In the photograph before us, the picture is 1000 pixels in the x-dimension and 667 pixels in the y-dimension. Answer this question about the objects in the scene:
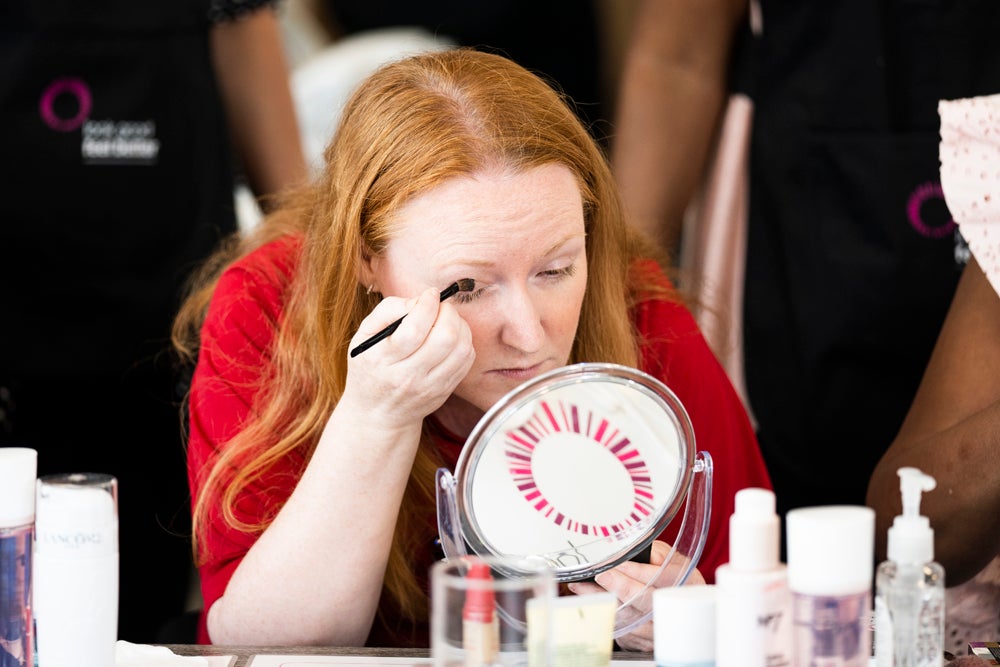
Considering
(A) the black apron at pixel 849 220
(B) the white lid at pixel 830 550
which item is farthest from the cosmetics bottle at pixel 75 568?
(A) the black apron at pixel 849 220

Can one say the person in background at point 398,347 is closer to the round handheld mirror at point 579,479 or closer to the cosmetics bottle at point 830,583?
the round handheld mirror at point 579,479

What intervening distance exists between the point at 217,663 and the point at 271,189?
1.28 m

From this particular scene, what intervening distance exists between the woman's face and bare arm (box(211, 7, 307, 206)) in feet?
3.13

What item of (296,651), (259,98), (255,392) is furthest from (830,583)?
(259,98)

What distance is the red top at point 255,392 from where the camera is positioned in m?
1.58

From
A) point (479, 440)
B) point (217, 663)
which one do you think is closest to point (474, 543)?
point (479, 440)

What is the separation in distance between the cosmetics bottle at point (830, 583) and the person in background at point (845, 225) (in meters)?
1.04

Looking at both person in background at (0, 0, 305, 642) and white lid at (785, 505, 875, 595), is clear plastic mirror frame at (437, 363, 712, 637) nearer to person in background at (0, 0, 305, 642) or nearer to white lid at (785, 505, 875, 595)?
white lid at (785, 505, 875, 595)

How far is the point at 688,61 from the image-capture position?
2.36 meters

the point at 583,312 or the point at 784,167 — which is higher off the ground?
the point at 784,167

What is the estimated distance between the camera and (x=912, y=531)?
112cm

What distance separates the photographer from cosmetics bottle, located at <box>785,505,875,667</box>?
1058mm

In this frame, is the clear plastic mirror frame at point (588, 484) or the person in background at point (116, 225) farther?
the person in background at point (116, 225)

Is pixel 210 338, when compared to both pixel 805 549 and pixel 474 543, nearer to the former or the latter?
pixel 474 543
